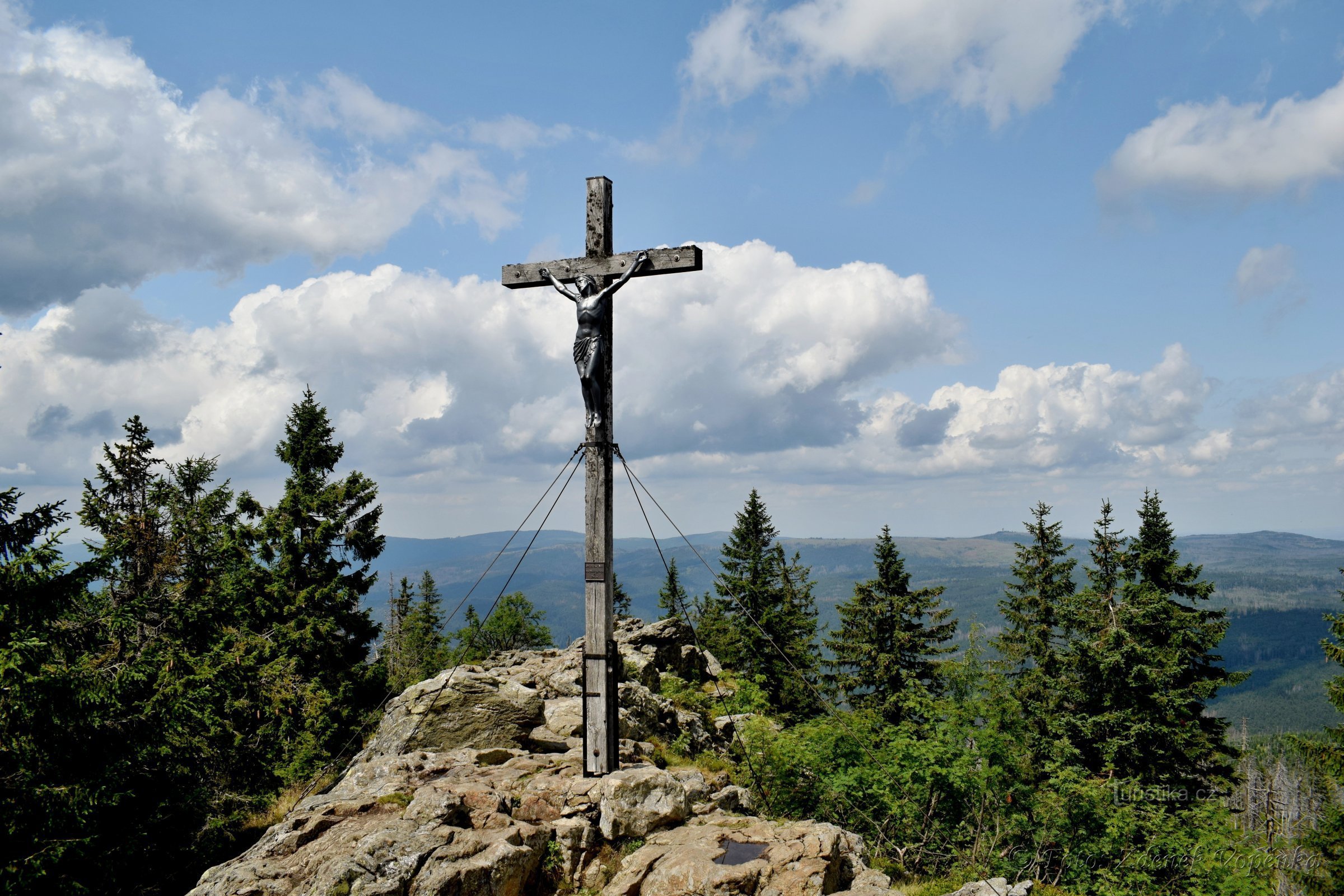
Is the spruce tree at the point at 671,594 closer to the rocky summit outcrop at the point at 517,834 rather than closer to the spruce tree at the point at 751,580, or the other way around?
the spruce tree at the point at 751,580

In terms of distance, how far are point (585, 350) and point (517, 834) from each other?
20.4 feet

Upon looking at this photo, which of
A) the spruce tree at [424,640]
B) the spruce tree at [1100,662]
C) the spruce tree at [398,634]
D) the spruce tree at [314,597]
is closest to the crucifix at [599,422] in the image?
the spruce tree at [314,597]

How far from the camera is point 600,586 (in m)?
9.94

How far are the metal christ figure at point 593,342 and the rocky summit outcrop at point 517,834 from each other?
5.06 m

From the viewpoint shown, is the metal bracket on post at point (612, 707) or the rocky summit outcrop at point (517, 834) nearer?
the rocky summit outcrop at point (517, 834)

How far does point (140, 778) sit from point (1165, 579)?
32.3 metres

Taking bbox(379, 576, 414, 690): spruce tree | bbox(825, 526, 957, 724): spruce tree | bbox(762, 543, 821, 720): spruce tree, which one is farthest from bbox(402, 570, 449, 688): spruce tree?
bbox(825, 526, 957, 724): spruce tree

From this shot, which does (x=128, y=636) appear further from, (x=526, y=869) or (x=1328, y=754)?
(x=1328, y=754)

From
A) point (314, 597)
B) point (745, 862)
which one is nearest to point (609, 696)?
point (745, 862)

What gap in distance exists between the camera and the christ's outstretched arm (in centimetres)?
1034

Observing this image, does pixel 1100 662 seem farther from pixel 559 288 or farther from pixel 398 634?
Result: pixel 398 634

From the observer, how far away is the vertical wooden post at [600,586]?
9.76 m

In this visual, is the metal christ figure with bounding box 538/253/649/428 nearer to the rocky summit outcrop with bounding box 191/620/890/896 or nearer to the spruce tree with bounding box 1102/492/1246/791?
the rocky summit outcrop with bounding box 191/620/890/896

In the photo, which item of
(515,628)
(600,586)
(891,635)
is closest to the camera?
(600,586)
